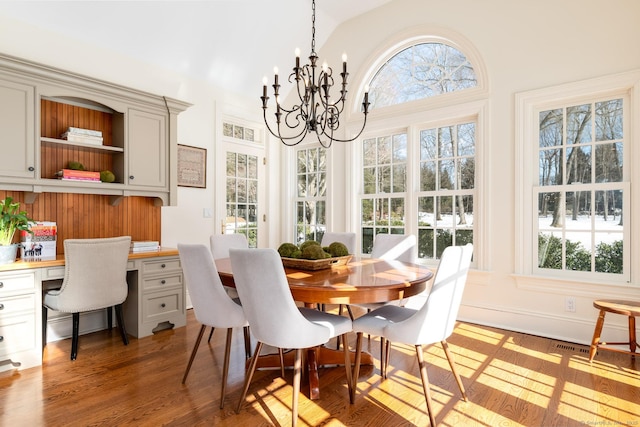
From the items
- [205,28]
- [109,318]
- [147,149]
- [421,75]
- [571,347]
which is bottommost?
[571,347]

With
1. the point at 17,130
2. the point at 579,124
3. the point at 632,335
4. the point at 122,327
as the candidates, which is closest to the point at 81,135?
the point at 17,130

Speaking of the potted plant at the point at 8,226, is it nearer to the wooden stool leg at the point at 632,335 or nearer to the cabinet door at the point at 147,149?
the cabinet door at the point at 147,149

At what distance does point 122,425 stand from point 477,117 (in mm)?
3825

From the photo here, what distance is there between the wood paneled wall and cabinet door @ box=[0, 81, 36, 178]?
340mm

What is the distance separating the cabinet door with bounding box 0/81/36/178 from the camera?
8.99 feet

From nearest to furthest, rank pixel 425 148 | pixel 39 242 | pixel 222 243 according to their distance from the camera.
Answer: pixel 39 242, pixel 222 243, pixel 425 148

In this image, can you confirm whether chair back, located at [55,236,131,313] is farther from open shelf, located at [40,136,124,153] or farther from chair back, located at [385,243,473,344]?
chair back, located at [385,243,473,344]

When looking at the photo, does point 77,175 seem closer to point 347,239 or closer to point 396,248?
point 347,239

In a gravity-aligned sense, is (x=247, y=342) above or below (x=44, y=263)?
below

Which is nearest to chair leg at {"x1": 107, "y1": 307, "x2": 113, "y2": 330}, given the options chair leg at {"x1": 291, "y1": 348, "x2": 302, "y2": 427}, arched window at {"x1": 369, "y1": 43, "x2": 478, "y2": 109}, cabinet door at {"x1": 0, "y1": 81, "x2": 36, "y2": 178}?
cabinet door at {"x1": 0, "y1": 81, "x2": 36, "y2": 178}

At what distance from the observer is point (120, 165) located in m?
3.49

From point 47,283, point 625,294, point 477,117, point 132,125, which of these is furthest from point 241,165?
point 625,294

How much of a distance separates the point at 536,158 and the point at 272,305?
2926 mm

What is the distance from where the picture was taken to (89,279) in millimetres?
2859
